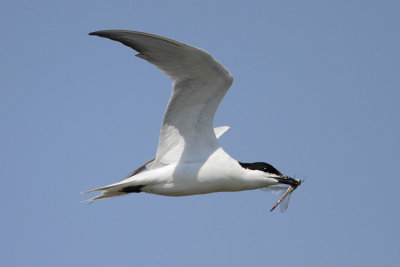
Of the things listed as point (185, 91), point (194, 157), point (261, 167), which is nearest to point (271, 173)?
point (261, 167)

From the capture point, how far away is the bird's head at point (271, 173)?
929cm

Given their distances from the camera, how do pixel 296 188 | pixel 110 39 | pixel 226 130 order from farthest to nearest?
pixel 226 130
pixel 296 188
pixel 110 39

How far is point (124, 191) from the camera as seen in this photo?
9.06m

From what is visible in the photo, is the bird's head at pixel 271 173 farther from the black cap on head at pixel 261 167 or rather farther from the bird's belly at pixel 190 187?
the bird's belly at pixel 190 187

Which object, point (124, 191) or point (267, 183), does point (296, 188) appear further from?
point (124, 191)

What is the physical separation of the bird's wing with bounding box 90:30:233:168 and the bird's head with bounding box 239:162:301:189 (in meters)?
0.65

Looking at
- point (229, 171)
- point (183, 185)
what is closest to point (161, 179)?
point (183, 185)

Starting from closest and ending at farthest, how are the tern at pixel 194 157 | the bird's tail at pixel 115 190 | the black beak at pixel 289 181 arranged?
1. the tern at pixel 194 157
2. the bird's tail at pixel 115 190
3. the black beak at pixel 289 181

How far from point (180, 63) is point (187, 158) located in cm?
165

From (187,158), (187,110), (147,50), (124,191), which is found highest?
(147,50)

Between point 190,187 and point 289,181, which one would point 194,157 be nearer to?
point 190,187

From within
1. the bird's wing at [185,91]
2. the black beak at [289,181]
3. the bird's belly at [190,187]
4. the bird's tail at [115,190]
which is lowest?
the bird's tail at [115,190]

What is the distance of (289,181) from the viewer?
9484 mm

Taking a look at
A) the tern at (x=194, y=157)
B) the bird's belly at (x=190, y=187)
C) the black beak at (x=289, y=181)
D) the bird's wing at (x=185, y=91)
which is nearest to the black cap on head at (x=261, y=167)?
the tern at (x=194, y=157)
